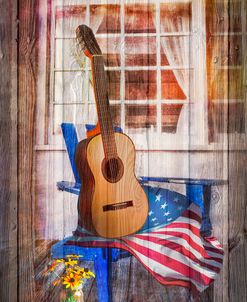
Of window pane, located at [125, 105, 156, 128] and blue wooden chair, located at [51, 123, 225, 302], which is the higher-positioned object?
window pane, located at [125, 105, 156, 128]

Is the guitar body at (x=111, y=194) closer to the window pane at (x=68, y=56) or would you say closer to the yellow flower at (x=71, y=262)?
the yellow flower at (x=71, y=262)

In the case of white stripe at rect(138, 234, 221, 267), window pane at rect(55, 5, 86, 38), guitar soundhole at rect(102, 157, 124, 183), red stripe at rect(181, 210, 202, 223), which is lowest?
white stripe at rect(138, 234, 221, 267)

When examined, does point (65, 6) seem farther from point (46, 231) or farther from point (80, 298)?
point (80, 298)

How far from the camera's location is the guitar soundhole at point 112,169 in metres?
1.80

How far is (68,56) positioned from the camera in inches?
72.7

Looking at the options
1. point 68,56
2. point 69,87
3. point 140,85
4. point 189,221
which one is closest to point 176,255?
point 189,221

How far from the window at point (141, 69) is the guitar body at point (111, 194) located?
0.10 meters

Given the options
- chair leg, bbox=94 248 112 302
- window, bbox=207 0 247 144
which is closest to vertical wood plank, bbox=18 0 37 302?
chair leg, bbox=94 248 112 302

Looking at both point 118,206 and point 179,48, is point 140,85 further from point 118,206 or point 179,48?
point 118,206

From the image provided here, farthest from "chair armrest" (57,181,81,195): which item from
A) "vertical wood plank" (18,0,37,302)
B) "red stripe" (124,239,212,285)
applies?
"red stripe" (124,239,212,285)

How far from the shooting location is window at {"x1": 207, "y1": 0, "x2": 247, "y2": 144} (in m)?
1.83

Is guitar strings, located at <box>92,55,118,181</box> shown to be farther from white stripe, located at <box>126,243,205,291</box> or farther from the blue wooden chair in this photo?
white stripe, located at <box>126,243,205,291</box>

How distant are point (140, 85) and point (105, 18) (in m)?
0.36

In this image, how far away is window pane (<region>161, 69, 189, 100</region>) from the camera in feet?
5.99
